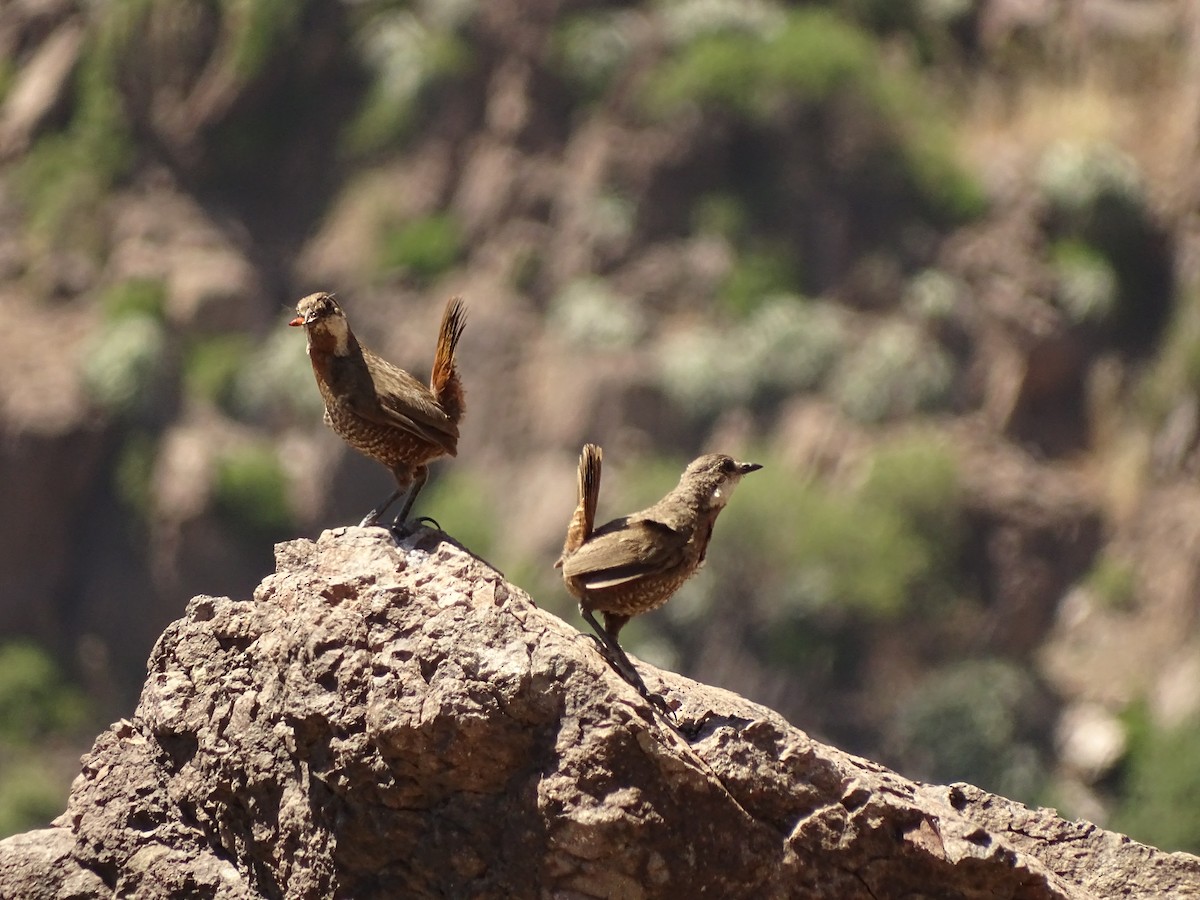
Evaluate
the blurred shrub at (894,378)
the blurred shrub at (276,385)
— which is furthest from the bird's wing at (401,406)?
the blurred shrub at (276,385)

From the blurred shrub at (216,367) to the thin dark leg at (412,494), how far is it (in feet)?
85.3

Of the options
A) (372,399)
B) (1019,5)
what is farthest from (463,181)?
(372,399)

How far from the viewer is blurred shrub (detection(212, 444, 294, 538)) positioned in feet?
102

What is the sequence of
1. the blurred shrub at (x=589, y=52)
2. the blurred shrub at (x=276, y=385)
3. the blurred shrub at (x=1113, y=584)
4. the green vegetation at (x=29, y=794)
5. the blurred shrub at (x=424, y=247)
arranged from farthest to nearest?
the blurred shrub at (x=589, y=52)
the blurred shrub at (x=424, y=247)
the blurred shrub at (x=276, y=385)
the blurred shrub at (x=1113, y=584)
the green vegetation at (x=29, y=794)

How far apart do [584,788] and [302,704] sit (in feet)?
3.41

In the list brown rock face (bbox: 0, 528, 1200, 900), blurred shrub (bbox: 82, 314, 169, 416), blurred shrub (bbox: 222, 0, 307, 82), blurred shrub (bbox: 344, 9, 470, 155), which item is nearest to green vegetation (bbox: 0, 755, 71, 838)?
blurred shrub (bbox: 82, 314, 169, 416)

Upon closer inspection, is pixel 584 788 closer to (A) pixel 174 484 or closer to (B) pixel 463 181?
(A) pixel 174 484

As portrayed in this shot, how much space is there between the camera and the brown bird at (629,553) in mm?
7594

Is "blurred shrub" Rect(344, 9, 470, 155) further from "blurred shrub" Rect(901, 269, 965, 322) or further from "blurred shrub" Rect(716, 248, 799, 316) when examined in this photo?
"blurred shrub" Rect(901, 269, 965, 322)

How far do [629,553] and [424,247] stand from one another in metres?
26.8

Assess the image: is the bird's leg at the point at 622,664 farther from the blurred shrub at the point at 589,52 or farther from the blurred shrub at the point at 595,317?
the blurred shrub at the point at 589,52

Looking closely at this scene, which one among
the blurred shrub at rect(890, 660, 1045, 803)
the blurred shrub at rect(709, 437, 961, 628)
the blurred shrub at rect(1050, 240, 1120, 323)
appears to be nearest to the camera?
the blurred shrub at rect(890, 660, 1045, 803)

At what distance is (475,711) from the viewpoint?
6.47 metres

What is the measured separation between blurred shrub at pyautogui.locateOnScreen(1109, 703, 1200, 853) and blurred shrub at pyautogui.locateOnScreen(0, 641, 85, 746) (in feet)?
50.7
